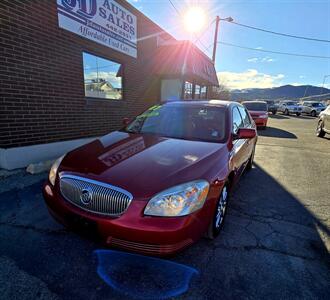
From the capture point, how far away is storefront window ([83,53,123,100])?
6.11 meters

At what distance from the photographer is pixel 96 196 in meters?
1.92

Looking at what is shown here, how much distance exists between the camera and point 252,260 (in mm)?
2227

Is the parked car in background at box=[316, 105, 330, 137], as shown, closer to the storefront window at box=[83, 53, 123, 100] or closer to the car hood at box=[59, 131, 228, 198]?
the storefront window at box=[83, 53, 123, 100]

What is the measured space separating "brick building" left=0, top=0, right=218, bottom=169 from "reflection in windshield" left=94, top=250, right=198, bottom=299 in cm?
345

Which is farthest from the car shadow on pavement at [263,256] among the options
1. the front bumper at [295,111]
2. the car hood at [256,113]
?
the front bumper at [295,111]

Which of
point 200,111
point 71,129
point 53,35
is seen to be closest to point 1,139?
point 71,129

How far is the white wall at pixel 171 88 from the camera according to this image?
35.5ft

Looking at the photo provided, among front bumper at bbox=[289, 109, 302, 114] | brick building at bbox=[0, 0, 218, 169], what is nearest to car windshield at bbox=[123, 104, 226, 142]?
brick building at bbox=[0, 0, 218, 169]

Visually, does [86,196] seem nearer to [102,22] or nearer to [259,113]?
[102,22]

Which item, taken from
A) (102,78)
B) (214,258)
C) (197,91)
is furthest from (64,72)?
(197,91)

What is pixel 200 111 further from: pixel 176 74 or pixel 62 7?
pixel 176 74

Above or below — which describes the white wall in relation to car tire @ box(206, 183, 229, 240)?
above

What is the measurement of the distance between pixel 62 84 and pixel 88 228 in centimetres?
443

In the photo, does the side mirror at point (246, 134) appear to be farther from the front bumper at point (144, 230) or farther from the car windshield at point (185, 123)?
the front bumper at point (144, 230)
